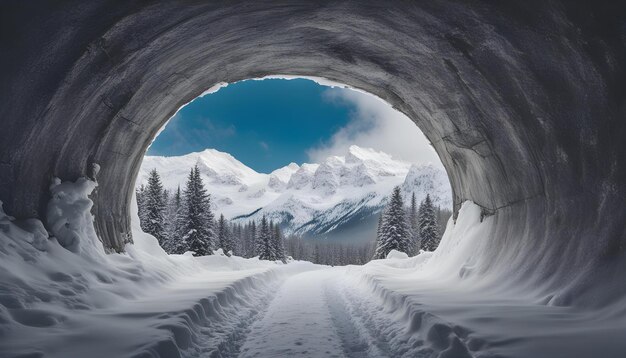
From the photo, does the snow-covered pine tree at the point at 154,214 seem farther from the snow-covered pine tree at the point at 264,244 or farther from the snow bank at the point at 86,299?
the snow bank at the point at 86,299

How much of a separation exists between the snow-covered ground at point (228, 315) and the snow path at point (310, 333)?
0.02 m

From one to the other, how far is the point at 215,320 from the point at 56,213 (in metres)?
4.14

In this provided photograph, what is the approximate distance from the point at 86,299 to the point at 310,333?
149 inches

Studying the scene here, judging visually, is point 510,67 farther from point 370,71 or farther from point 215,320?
point 215,320

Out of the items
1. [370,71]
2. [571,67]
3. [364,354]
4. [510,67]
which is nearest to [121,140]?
[370,71]

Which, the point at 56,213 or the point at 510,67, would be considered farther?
the point at 56,213

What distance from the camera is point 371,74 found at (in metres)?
11.9

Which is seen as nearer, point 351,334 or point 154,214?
point 351,334

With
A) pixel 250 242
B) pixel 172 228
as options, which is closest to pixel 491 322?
pixel 172 228

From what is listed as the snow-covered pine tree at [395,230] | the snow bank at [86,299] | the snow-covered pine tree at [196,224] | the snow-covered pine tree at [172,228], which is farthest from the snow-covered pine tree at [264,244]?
the snow bank at [86,299]

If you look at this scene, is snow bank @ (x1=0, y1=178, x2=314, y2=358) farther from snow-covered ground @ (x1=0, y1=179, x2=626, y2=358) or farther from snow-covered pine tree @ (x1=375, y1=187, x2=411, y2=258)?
snow-covered pine tree @ (x1=375, y1=187, x2=411, y2=258)

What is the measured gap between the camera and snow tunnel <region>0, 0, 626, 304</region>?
609 centimetres

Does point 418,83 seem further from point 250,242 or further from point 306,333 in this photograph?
point 250,242

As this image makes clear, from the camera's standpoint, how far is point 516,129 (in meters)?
8.62
